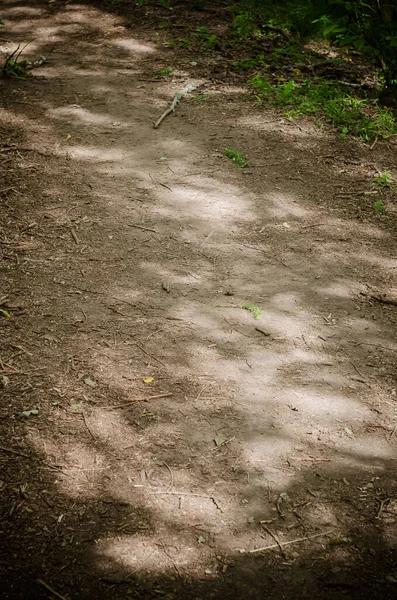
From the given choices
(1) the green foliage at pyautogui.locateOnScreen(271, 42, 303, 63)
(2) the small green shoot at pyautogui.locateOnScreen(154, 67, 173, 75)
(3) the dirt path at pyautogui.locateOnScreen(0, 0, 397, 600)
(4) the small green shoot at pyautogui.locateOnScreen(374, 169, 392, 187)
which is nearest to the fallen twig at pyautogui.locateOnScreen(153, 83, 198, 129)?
(3) the dirt path at pyautogui.locateOnScreen(0, 0, 397, 600)

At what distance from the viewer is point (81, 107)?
5637mm

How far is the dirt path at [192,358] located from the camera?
224cm

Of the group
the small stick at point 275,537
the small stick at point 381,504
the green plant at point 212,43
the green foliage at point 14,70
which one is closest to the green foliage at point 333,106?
the green plant at point 212,43

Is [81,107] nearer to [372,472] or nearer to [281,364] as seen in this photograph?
[281,364]

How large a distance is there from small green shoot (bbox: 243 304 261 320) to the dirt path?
1 centimetres

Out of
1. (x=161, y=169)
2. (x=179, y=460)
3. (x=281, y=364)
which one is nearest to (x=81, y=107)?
(x=161, y=169)

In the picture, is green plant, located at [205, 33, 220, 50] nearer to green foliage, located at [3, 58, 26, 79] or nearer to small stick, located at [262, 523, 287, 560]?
green foliage, located at [3, 58, 26, 79]

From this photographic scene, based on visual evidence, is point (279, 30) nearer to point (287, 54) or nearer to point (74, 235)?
point (287, 54)

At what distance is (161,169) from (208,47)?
3210mm

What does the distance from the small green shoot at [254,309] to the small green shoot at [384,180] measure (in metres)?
2.20

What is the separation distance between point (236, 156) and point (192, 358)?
2573 millimetres

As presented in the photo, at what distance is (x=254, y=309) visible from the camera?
351 centimetres

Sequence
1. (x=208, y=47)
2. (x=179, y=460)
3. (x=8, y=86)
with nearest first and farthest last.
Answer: (x=179, y=460) < (x=8, y=86) < (x=208, y=47)

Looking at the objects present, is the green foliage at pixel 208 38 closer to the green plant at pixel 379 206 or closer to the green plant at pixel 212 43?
the green plant at pixel 212 43
